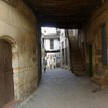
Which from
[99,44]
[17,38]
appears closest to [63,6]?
[99,44]

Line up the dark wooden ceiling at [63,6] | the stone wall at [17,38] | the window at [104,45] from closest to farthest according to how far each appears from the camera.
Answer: the stone wall at [17,38] < the dark wooden ceiling at [63,6] < the window at [104,45]

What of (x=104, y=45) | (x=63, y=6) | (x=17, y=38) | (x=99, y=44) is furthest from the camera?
(x=99, y=44)

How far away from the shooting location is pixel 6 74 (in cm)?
420

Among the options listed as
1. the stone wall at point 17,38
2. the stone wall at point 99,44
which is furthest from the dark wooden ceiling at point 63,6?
the stone wall at point 17,38

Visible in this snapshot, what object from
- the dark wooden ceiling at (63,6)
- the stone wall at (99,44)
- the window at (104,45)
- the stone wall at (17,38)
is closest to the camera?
the stone wall at (17,38)

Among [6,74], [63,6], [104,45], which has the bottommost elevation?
[6,74]

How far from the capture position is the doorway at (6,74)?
3938mm

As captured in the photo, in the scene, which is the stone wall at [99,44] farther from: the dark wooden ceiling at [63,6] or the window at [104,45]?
the dark wooden ceiling at [63,6]

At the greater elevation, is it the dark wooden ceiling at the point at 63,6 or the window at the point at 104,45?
the dark wooden ceiling at the point at 63,6

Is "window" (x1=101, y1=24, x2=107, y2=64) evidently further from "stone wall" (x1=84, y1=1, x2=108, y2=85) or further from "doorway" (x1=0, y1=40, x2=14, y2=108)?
"doorway" (x1=0, y1=40, x2=14, y2=108)

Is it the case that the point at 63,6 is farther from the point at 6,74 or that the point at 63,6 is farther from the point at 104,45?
the point at 6,74

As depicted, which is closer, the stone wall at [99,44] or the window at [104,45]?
the stone wall at [99,44]

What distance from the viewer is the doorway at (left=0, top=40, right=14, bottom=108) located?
12.9 feet

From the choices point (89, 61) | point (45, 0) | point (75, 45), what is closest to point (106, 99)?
point (45, 0)
